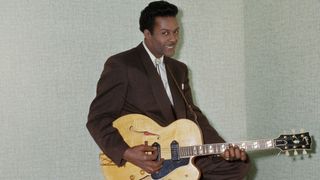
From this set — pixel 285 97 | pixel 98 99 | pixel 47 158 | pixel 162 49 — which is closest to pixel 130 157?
pixel 98 99

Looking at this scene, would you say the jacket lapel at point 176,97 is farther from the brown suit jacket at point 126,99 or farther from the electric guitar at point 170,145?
the electric guitar at point 170,145

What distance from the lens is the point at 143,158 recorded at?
2119 mm

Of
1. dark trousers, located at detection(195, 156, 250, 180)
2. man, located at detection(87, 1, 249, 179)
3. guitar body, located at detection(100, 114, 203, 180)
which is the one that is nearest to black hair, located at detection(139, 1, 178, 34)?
man, located at detection(87, 1, 249, 179)

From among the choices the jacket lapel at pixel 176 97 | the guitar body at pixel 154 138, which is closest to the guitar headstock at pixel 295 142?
the guitar body at pixel 154 138

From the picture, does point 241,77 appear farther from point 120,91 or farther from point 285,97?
point 120,91

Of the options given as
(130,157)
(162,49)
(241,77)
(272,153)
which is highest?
(162,49)

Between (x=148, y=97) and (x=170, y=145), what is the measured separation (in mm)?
282

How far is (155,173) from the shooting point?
2176 millimetres

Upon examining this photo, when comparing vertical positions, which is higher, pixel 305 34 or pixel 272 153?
pixel 305 34

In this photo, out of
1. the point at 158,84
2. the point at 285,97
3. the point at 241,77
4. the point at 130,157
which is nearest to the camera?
the point at 130,157

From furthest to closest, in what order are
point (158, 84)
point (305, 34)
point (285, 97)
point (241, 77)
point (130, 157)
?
point (241, 77) → point (285, 97) → point (305, 34) → point (158, 84) → point (130, 157)

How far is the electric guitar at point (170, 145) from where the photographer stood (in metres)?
2.16

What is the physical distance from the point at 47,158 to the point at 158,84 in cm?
95

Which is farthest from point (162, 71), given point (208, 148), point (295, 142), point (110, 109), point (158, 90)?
point (295, 142)
